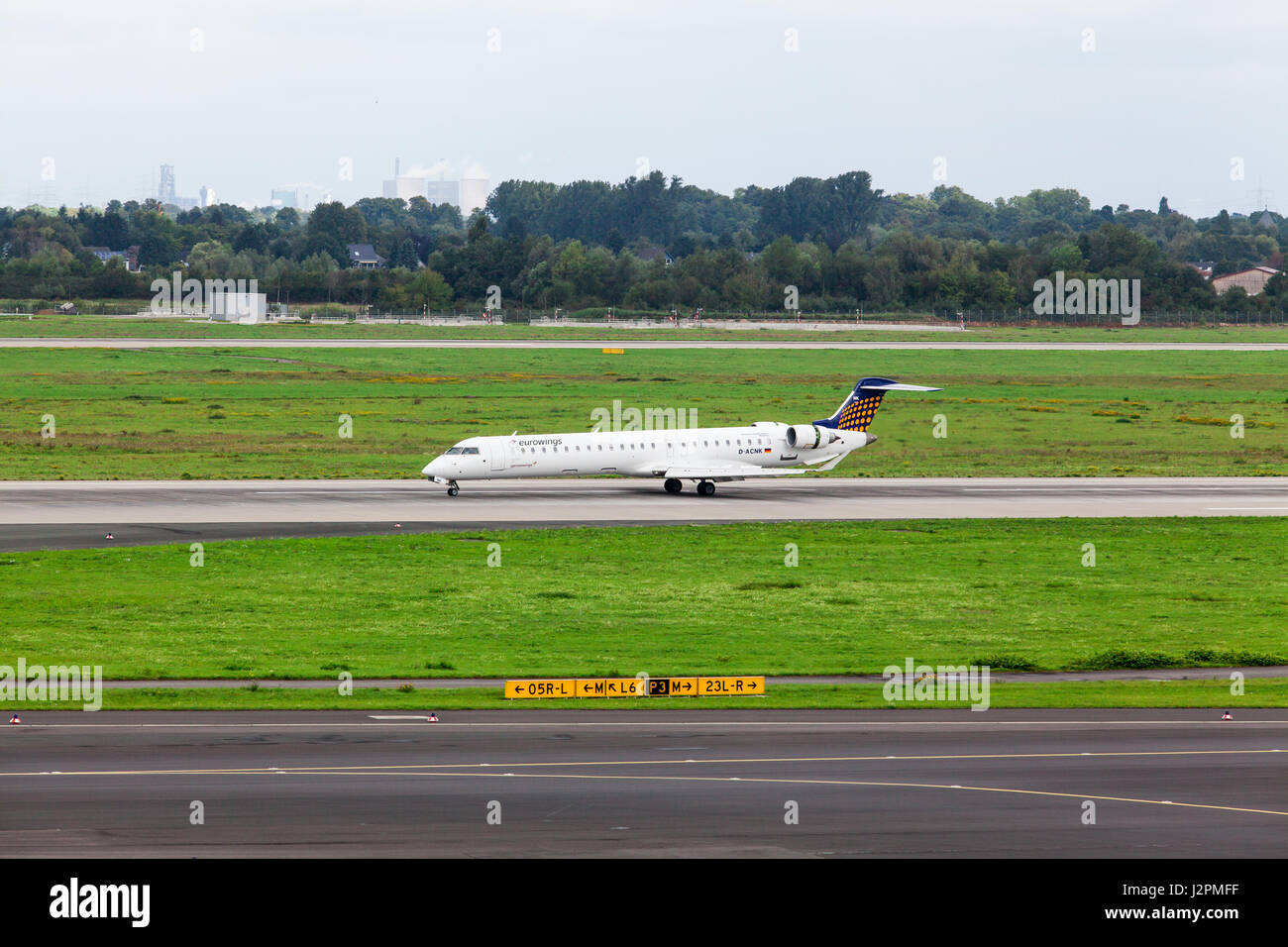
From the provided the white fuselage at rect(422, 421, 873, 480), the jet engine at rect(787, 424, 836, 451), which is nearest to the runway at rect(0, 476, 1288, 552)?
the white fuselage at rect(422, 421, 873, 480)

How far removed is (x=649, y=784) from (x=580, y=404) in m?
81.0

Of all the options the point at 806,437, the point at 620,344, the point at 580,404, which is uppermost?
the point at 620,344

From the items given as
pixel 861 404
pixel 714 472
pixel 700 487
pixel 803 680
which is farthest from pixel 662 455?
pixel 803 680

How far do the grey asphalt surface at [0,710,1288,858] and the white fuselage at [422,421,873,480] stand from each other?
34.7 metres

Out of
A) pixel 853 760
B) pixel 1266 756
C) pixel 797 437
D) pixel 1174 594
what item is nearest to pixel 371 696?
pixel 853 760

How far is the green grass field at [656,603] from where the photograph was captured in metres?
35.1

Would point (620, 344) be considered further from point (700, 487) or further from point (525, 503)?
point (525, 503)

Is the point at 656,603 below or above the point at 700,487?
below

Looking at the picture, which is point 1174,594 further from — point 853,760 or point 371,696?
point 371,696

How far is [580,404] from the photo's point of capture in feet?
343

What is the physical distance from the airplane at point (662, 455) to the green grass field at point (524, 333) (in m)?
104

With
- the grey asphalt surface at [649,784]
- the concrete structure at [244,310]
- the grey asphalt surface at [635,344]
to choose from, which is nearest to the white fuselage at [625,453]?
the grey asphalt surface at [649,784]
